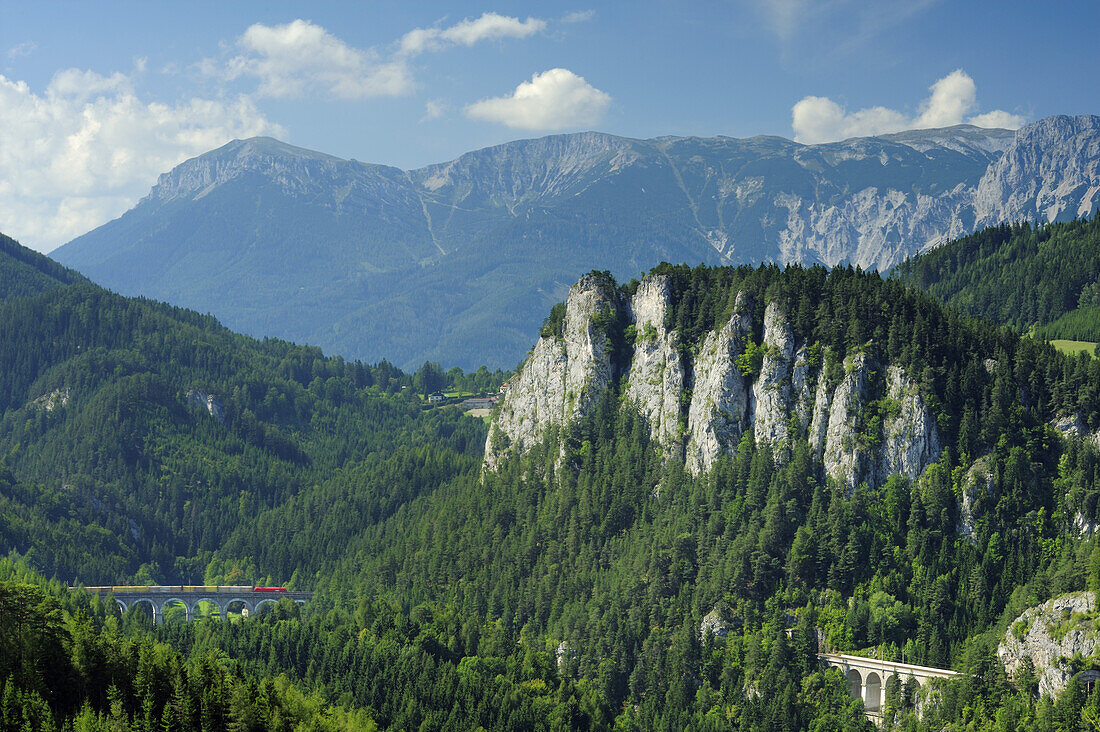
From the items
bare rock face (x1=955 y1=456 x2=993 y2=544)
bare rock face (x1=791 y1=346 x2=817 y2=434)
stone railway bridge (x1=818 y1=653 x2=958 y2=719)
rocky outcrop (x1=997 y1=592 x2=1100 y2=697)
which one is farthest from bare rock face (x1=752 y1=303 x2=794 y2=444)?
rocky outcrop (x1=997 y1=592 x2=1100 y2=697)

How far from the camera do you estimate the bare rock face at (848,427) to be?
185 m

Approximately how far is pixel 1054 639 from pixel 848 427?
132 ft

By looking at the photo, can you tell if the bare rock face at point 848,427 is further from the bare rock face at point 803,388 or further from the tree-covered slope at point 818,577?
the bare rock face at point 803,388

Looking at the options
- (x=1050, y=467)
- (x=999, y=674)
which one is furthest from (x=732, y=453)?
(x=999, y=674)

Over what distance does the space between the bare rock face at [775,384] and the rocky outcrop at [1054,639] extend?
142 ft

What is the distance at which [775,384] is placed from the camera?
19462 cm

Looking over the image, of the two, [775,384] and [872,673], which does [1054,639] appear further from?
[775,384]

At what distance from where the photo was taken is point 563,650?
19225 centimetres

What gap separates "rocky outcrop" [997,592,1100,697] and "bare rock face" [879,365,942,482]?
89.1ft

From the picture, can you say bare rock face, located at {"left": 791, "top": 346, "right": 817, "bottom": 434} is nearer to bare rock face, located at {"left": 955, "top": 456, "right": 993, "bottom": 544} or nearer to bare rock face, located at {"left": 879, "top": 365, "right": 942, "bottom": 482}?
bare rock face, located at {"left": 879, "top": 365, "right": 942, "bottom": 482}

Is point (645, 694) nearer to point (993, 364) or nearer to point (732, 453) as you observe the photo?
point (732, 453)

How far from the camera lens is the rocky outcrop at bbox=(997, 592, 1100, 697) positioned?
151 meters

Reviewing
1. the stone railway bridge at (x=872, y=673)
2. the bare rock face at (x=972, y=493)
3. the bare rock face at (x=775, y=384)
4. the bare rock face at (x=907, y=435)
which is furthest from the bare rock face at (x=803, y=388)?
the stone railway bridge at (x=872, y=673)

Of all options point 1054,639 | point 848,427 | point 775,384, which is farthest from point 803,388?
point 1054,639
